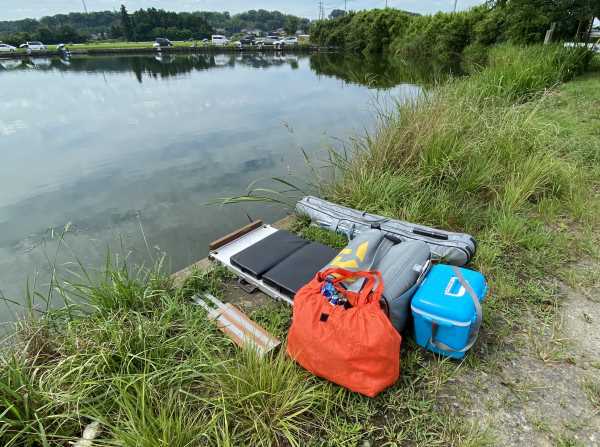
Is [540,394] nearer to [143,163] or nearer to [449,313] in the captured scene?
[449,313]

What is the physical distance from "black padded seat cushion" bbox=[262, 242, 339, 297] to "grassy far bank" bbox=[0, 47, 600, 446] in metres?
0.17

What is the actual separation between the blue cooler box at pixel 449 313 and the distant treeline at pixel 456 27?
11.3m

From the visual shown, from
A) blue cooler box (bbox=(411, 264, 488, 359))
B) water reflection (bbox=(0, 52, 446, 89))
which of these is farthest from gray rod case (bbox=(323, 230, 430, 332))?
water reflection (bbox=(0, 52, 446, 89))

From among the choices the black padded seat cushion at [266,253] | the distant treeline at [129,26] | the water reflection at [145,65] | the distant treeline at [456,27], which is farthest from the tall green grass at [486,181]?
the distant treeline at [129,26]

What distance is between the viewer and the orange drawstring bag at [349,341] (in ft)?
4.53

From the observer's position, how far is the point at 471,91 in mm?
4523

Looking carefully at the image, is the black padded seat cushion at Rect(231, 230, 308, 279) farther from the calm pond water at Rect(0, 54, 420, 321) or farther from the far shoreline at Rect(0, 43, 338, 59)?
the far shoreline at Rect(0, 43, 338, 59)

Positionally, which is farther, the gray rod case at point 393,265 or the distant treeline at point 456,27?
the distant treeline at point 456,27

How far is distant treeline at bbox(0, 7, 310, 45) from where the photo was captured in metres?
48.7

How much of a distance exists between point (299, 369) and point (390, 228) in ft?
4.82

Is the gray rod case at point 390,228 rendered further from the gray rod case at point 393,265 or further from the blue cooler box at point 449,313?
the blue cooler box at point 449,313

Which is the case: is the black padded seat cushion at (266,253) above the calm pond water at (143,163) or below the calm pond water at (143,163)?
above

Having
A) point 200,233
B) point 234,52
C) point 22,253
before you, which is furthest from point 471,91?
point 234,52

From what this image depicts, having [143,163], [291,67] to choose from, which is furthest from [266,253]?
[291,67]
